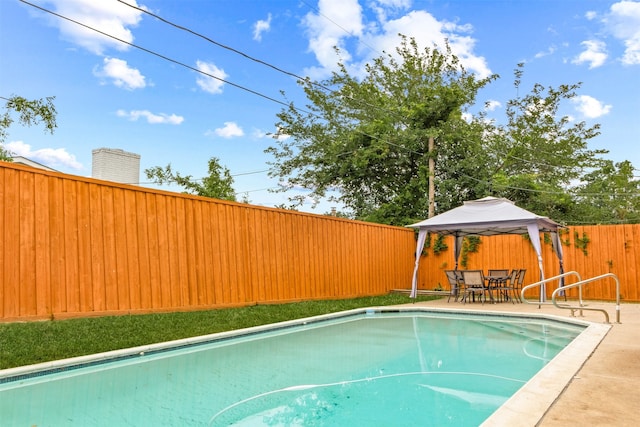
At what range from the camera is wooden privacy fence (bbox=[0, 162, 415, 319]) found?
5328 millimetres

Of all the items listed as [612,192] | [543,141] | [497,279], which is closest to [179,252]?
[497,279]

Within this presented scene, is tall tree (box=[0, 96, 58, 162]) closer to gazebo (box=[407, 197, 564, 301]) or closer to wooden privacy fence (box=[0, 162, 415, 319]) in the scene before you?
wooden privacy fence (box=[0, 162, 415, 319])

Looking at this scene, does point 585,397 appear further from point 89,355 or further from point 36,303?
point 36,303

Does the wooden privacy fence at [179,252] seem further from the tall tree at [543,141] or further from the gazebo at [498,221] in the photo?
the tall tree at [543,141]

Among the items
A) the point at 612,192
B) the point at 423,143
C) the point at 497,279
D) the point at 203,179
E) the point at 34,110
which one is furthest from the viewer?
the point at 612,192

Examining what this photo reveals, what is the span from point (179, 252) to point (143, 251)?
2.07ft

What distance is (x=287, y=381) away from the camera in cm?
407

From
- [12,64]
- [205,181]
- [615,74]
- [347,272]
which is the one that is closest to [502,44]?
[615,74]

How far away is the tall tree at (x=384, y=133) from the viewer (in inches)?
639

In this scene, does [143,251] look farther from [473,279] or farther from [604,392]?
[473,279]

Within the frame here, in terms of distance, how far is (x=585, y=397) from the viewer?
2.69m

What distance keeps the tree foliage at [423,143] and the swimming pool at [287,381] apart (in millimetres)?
10691

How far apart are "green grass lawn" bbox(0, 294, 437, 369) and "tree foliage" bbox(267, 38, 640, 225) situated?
1005 centimetres

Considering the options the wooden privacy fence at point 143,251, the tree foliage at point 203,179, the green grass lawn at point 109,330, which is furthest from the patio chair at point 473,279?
the tree foliage at point 203,179
